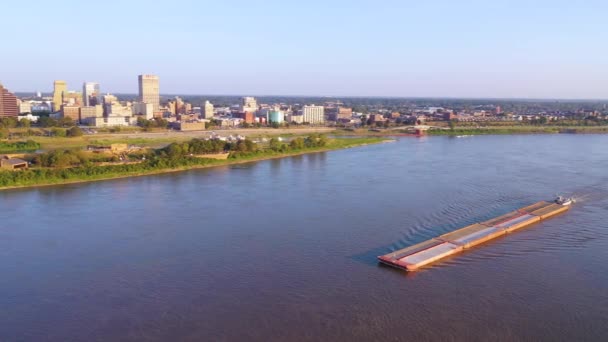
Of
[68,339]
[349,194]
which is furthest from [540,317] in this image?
[349,194]

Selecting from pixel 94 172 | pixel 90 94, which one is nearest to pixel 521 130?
pixel 94 172

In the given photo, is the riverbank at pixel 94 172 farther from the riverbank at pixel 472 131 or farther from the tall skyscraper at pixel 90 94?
the tall skyscraper at pixel 90 94

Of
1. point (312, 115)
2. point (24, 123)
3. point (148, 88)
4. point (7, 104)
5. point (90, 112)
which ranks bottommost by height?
point (24, 123)

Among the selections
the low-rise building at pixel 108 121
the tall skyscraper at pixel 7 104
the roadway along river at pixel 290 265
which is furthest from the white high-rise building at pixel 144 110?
the roadway along river at pixel 290 265

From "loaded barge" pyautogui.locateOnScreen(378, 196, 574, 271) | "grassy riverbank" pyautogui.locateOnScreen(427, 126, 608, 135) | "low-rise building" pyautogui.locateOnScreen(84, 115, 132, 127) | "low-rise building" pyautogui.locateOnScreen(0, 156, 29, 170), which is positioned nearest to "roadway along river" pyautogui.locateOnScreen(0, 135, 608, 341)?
"loaded barge" pyautogui.locateOnScreen(378, 196, 574, 271)

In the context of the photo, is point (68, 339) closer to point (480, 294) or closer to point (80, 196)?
point (480, 294)

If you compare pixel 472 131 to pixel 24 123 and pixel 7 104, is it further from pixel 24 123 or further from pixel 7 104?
pixel 7 104

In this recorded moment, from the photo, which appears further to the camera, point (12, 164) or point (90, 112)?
point (90, 112)
